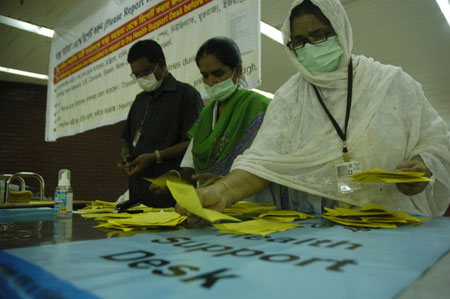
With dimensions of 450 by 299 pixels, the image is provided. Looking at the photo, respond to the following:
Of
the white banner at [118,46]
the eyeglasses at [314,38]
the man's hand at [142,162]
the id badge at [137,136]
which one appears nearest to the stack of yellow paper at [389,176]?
the eyeglasses at [314,38]

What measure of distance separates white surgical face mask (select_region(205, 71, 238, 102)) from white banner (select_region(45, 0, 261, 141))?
0.94ft

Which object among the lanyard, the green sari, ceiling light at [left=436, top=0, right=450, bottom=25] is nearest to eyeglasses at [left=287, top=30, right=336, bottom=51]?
the lanyard

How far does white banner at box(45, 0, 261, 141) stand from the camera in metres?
2.14

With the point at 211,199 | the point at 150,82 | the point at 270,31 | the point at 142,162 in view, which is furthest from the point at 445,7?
the point at 211,199

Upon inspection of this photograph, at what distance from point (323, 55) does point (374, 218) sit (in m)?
0.69

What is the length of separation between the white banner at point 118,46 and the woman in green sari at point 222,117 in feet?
0.98

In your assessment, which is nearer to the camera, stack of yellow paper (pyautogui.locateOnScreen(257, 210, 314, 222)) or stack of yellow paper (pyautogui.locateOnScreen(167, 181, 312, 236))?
stack of yellow paper (pyautogui.locateOnScreen(167, 181, 312, 236))

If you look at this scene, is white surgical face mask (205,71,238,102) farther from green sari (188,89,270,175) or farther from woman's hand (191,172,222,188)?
woman's hand (191,172,222,188)

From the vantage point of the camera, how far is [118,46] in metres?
3.10

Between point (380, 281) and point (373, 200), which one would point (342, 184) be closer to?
point (373, 200)

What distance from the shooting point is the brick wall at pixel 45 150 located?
6754 mm

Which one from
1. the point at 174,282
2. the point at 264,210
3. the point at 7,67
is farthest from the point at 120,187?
the point at 174,282

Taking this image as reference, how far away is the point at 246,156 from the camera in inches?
45.6

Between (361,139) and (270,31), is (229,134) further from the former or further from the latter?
(270,31)
